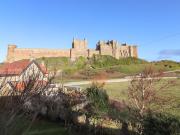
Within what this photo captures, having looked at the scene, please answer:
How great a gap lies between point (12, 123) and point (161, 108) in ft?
36.5

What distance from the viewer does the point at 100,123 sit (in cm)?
1573

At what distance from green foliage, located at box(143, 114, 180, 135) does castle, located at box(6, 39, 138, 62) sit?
93120 mm

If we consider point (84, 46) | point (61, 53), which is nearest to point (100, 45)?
point (84, 46)

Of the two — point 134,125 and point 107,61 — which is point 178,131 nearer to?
point 134,125

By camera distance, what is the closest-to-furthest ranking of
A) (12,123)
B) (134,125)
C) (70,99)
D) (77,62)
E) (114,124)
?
(12,123) < (134,125) < (114,124) < (70,99) < (77,62)

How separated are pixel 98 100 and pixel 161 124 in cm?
872

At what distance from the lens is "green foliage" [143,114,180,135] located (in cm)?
991

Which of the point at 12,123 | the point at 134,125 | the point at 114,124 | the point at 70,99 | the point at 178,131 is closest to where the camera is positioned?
the point at 12,123

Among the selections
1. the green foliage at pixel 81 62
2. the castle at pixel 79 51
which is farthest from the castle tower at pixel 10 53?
the green foliage at pixel 81 62

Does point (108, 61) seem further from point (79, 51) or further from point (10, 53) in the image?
point (10, 53)

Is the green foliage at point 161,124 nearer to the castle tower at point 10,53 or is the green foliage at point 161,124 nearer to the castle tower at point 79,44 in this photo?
the castle tower at point 10,53

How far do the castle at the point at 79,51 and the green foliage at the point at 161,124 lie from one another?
93.1 m

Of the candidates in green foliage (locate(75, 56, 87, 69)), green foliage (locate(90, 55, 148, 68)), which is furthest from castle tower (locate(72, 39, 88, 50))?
green foliage (locate(90, 55, 148, 68))

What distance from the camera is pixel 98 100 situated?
18.9m
